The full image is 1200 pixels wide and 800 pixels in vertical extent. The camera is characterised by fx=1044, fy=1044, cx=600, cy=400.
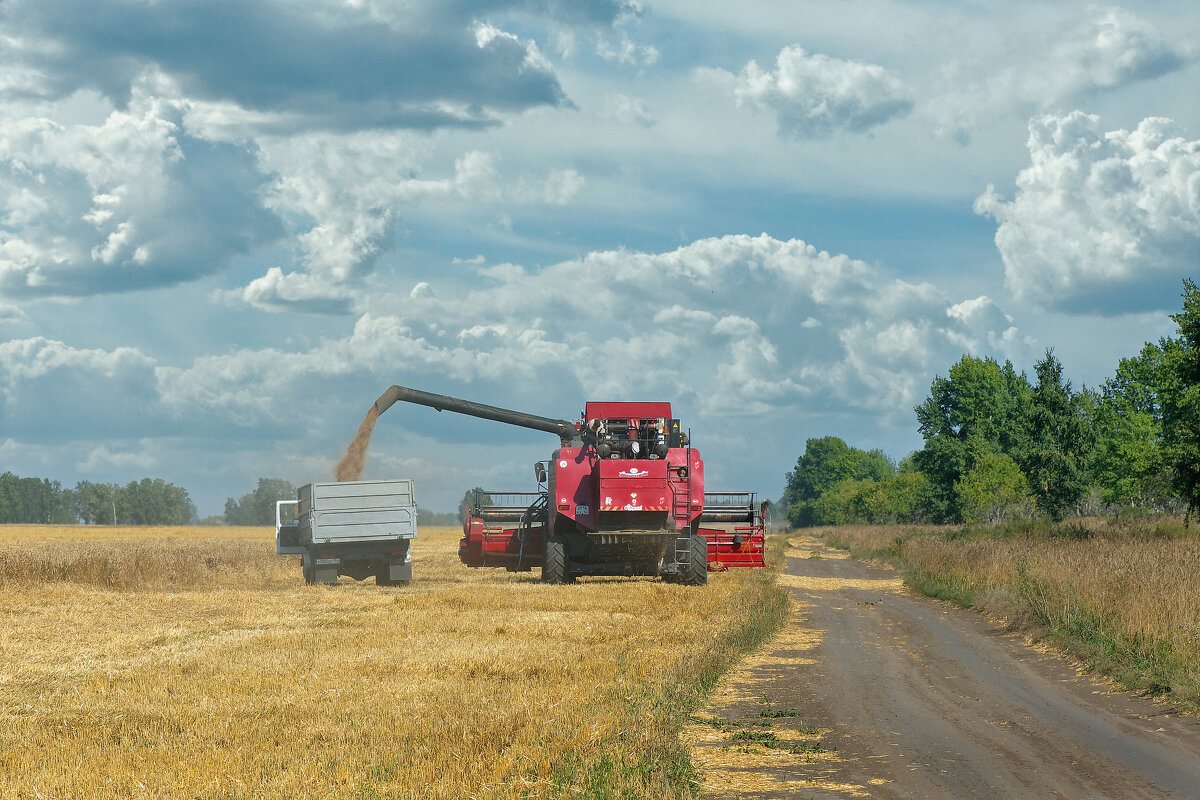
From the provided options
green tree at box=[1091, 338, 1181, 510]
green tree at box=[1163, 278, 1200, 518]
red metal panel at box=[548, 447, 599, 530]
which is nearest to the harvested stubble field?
red metal panel at box=[548, 447, 599, 530]

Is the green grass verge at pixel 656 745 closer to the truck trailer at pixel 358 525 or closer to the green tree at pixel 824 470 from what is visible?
the truck trailer at pixel 358 525

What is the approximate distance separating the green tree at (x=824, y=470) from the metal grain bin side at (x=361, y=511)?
157635mm

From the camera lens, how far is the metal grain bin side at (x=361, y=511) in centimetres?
2662

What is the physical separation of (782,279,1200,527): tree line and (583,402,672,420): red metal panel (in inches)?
630

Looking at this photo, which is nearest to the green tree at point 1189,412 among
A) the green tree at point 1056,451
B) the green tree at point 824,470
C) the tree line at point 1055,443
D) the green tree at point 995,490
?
the tree line at point 1055,443

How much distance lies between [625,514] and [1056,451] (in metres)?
36.7

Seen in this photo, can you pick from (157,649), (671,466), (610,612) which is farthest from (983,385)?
(157,649)

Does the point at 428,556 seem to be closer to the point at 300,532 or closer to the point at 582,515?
the point at 300,532

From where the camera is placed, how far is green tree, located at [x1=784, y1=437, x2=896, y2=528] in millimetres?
182625

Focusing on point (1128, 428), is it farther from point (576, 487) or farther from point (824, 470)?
Result: point (824, 470)

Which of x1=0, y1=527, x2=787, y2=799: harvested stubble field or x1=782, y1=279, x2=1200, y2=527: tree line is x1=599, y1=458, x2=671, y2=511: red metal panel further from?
x1=782, y1=279, x2=1200, y2=527: tree line

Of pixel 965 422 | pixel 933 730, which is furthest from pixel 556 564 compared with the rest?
pixel 965 422

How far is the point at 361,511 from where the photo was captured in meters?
27.0

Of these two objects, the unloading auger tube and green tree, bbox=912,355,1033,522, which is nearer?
the unloading auger tube
